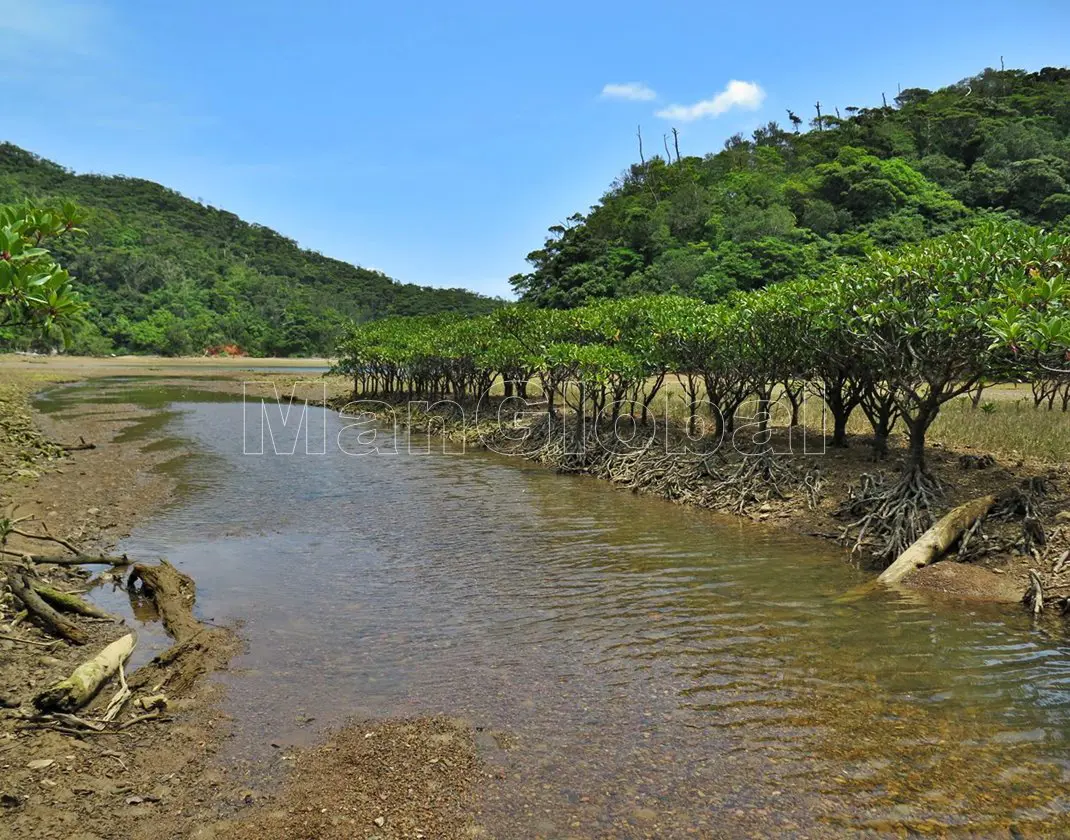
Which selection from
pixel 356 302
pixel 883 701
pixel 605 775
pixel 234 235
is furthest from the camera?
pixel 234 235

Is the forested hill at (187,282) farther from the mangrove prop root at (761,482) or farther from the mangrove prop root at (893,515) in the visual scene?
the mangrove prop root at (893,515)

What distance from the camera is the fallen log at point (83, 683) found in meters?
5.90

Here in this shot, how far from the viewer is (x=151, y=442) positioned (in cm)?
2588

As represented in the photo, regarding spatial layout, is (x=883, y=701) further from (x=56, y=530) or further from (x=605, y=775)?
(x=56, y=530)

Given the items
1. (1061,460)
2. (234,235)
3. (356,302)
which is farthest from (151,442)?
(234,235)

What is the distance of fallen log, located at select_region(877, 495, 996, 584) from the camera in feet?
35.7

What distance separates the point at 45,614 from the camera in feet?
25.5

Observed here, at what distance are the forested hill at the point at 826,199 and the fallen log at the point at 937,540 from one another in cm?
4111

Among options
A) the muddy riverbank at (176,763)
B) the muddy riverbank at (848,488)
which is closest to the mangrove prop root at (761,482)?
the muddy riverbank at (848,488)

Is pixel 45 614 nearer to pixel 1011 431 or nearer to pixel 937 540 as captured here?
pixel 937 540

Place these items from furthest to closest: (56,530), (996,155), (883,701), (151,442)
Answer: (996,155)
(151,442)
(56,530)
(883,701)

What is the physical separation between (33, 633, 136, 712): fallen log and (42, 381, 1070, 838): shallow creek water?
122cm

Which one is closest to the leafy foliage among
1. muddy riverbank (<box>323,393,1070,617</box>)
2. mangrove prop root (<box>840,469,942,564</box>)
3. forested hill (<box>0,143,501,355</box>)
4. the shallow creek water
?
the shallow creek water

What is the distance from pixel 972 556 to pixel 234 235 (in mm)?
176032
